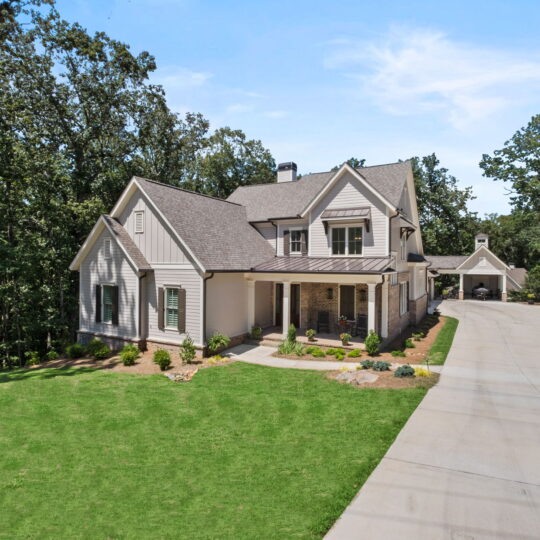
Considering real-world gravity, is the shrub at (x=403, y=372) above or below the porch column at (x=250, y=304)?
below

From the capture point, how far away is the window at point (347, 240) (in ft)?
63.5

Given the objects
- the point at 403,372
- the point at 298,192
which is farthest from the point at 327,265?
the point at 298,192

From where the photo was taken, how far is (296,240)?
70.2 feet

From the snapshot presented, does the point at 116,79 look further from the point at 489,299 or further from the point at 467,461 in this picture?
the point at 489,299

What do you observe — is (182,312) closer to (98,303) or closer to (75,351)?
(98,303)

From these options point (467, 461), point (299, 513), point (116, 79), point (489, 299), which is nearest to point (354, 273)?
point (467, 461)

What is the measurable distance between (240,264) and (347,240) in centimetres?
601

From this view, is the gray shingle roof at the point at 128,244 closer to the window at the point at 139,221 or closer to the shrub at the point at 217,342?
the window at the point at 139,221

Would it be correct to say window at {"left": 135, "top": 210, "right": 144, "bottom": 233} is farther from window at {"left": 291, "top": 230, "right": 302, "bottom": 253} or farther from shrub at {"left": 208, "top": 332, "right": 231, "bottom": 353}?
window at {"left": 291, "top": 230, "right": 302, "bottom": 253}

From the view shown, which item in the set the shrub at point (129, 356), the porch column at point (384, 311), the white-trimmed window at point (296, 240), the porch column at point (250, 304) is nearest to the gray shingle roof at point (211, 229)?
the porch column at point (250, 304)

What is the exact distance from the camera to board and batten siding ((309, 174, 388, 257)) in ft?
61.2

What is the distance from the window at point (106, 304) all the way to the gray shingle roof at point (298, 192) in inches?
370

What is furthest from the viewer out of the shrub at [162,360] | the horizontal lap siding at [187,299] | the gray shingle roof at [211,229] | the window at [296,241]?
the window at [296,241]

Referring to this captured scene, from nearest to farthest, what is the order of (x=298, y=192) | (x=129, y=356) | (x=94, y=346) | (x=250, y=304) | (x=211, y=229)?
(x=129, y=356), (x=94, y=346), (x=211, y=229), (x=250, y=304), (x=298, y=192)
